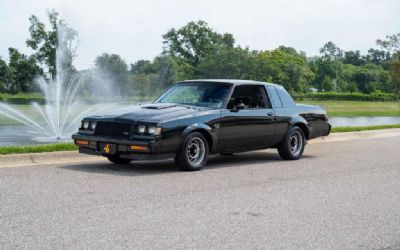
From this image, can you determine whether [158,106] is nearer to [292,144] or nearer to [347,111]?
[292,144]

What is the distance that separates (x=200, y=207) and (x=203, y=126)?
310cm

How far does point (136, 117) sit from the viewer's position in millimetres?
10055

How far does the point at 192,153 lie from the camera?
34.3 feet

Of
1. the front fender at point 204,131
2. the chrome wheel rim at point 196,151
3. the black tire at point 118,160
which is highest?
the front fender at point 204,131

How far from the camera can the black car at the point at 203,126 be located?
32.4ft

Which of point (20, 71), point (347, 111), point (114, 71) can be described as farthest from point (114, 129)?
point (20, 71)

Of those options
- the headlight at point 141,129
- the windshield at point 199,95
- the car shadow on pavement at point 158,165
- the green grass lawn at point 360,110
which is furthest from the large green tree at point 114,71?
the headlight at point 141,129

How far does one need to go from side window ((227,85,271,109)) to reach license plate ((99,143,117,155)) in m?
2.34

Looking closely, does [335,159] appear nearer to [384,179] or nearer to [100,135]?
[384,179]

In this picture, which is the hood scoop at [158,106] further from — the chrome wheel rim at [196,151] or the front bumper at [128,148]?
the front bumper at [128,148]

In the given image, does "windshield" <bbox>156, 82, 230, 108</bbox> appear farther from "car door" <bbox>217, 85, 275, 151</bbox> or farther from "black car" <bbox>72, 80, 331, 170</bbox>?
"car door" <bbox>217, 85, 275, 151</bbox>

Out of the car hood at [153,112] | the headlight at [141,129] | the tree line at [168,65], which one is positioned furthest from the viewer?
the tree line at [168,65]

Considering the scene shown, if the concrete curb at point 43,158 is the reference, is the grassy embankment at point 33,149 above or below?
above

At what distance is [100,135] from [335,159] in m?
5.06
